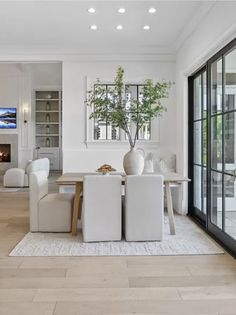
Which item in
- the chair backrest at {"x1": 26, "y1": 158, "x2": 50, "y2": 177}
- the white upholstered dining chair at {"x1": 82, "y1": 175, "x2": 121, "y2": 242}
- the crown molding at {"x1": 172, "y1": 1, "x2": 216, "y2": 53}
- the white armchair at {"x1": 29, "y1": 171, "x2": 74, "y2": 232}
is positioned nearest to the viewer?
the white upholstered dining chair at {"x1": 82, "y1": 175, "x2": 121, "y2": 242}

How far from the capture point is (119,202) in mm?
4055

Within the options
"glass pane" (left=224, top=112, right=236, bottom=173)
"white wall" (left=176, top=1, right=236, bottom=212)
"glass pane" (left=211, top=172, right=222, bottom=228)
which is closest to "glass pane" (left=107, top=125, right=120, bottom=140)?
"white wall" (left=176, top=1, right=236, bottom=212)

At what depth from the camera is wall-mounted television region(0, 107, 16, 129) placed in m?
11.7

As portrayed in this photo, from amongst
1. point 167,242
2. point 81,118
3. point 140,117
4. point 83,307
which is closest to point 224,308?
point 83,307

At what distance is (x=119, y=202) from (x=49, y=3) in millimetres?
2533

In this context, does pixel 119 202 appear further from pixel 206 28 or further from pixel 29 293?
pixel 206 28

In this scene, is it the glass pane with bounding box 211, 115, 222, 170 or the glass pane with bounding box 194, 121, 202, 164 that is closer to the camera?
the glass pane with bounding box 211, 115, 222, 170

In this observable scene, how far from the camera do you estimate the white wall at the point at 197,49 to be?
3639mm

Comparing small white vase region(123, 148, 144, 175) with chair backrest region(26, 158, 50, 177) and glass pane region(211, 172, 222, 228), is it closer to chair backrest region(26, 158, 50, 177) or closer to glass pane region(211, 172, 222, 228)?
glass pane region(211, 172, 222, 228)

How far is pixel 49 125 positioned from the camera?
12.9 metres

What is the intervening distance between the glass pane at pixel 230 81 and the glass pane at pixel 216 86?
22 cm

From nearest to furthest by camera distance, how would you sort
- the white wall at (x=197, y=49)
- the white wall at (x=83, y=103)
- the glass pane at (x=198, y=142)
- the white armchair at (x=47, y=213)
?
the white wall at (x=197, y=49) → the white armchair at (x=47, y=213) → the glass pane at (x=198, y=142) → the white wall at (x=83, y=103)

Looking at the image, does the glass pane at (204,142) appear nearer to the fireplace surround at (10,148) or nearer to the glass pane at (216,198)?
the glass pane at (216,198)

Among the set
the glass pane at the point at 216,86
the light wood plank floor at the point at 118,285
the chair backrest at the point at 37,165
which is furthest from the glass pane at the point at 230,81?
the chair backrest at the point at 37,165
